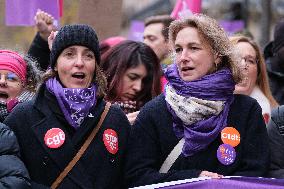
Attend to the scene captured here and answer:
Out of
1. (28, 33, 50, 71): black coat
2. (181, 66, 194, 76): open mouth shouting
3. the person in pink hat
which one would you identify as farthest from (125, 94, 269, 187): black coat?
(28, 33, 50, 71): black coat

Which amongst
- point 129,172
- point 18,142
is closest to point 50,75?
point 18,142

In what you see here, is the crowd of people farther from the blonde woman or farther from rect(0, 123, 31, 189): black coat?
the blonde woman

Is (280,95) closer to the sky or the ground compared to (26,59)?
A: closer to the ground

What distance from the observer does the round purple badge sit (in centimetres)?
481

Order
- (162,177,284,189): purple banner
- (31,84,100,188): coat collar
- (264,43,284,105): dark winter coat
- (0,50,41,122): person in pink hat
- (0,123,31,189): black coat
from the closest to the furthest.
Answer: (0,123,31,189): black coat → (162,177,284,189): purple banner → (31,84,100,188): coat collar → (0,50,41,122): person in pink hat → (264,43,284,105): dark winter coat

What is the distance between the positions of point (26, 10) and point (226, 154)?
2.61 metres

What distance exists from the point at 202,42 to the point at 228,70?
25 centimetres

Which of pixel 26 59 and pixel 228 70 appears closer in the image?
pixel 228 70

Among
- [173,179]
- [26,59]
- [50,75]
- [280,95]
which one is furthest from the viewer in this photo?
[280,95]

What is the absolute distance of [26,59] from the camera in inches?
224

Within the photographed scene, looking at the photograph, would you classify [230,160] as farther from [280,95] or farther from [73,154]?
[280,95]

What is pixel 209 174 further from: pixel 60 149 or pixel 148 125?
pixel 60 149

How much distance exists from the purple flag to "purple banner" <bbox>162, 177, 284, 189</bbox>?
8.34 feet

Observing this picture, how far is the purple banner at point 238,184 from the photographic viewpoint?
4590mm
